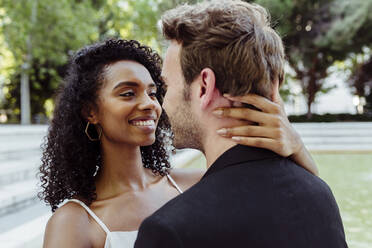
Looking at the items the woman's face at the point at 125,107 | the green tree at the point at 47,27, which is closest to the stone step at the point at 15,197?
the woman's face at the point at 125,107

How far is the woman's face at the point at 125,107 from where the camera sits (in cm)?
194

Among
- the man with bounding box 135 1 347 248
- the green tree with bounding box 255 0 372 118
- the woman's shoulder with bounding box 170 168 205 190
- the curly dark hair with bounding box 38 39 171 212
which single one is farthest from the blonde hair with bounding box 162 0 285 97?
the green tree with bounding box 255 0 372 118

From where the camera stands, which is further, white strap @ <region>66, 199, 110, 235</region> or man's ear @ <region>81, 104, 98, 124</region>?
man's ear @ <region>81, 104, 98, 124</region>

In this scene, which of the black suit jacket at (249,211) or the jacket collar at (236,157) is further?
the jacket collar at (236,157)

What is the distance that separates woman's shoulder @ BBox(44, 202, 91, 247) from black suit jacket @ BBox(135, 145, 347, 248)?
75 centimetres

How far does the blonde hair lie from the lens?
1.18 metres

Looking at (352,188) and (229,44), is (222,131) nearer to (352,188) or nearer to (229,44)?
(229,44)

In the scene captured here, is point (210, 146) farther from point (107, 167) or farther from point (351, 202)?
point (351, 202)

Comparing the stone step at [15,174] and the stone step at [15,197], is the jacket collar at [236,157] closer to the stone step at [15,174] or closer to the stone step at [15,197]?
the stone step at [15,197]

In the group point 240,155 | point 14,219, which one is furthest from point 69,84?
point 14,219

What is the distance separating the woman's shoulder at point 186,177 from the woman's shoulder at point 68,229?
2.24 ft

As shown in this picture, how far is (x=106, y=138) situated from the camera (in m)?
2.03

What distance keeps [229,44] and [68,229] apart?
98 centimetres

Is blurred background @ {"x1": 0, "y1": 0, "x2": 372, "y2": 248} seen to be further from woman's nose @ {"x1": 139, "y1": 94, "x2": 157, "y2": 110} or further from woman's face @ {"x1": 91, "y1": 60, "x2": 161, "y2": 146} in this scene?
woman's nose @ {"x1": 139, "y1": 94, "x2": 157, "y2": 110}
